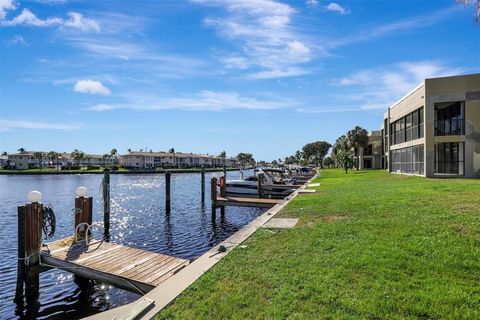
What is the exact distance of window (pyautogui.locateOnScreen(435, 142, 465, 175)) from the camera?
30.2 meters

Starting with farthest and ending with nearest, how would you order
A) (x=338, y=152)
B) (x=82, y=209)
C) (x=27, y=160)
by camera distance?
1. (x=27, y=160)
2. (x=338, y=152)
3. (x=82, y=209)

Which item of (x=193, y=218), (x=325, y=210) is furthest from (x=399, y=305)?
(x=193, y=218)

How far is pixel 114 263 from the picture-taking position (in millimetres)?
9625

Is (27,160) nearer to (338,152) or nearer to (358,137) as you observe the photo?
(338,152)

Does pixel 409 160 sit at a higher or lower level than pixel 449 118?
lower

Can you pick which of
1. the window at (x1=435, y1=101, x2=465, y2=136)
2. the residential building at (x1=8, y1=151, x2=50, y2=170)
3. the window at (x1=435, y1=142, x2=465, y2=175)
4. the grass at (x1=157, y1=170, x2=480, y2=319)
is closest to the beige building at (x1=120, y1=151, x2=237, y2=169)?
the residential building at (x1=8, y1=151, x2=50, y2=170)

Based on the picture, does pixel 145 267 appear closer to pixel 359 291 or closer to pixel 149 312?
pixel 149 312

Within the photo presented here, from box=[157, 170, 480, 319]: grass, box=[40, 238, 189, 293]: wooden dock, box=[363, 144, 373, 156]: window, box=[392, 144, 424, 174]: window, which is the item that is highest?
box=[363, 144, 373, 156]: window

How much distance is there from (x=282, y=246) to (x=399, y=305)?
13.4ft

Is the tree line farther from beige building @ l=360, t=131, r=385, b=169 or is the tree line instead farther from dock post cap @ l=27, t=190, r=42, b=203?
dock post cap @ l=27, t=190, r=42, b=203

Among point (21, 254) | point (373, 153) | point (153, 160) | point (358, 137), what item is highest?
point (358, 137)

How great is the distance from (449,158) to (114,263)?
3227cm

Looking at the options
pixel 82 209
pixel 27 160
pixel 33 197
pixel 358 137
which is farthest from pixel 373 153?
pixel 27 160

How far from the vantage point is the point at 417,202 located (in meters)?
14.3
